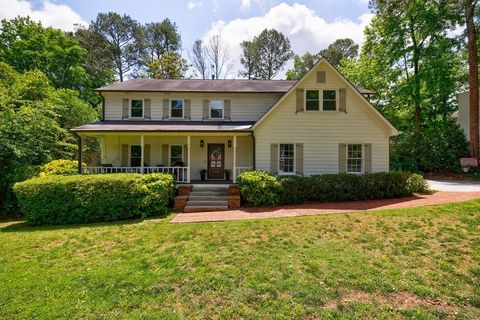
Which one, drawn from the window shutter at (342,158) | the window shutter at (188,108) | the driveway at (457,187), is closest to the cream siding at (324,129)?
the window shutter at (342,158)

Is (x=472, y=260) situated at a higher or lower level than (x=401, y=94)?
lower

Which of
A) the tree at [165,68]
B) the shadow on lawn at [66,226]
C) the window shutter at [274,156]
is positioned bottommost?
the shadow on lawn at [66,226]

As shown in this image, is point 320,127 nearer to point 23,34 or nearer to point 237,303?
point 237,303

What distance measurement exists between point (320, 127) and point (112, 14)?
35756mm

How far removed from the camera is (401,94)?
24.2 m

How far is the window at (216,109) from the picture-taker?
16922 mm

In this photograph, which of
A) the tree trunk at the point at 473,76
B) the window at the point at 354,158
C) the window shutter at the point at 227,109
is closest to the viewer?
the window at the point at 354,158

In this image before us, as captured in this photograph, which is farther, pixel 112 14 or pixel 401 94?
pixel 112 14

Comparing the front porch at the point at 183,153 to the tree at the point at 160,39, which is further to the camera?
the tree at the point at 160,39

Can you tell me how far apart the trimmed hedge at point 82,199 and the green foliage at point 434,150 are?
19300mm

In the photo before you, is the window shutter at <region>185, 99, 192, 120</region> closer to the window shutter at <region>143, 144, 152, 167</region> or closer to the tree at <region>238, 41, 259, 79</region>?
the window shutter at <region>143, 144, 152, 167</region>

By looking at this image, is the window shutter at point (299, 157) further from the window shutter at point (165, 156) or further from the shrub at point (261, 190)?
the window shutter at point (165, 156)

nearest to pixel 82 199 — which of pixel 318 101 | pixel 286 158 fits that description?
pixel 286 158

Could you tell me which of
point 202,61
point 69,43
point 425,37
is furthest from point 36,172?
point 425,37
